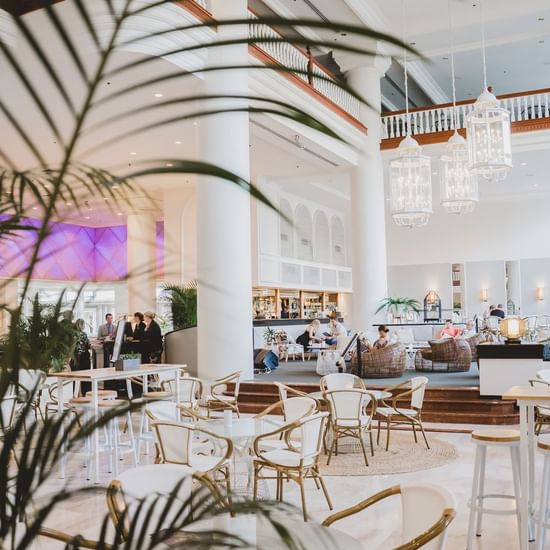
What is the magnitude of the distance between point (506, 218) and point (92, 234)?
44.7 feet

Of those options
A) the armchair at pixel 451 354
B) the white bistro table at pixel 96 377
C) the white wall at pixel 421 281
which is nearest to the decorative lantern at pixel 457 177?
the armchair at pixel 451 354

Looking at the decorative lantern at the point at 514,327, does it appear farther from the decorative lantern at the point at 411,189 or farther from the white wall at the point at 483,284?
the white wall at the point at 483,284

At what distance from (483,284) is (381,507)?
1708cm

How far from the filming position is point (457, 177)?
11.1 metres

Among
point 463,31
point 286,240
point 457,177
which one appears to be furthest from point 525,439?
point 463,31

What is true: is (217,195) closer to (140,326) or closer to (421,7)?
(140,326)

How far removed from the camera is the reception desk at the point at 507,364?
8.33 m

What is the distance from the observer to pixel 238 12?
32.0 feet

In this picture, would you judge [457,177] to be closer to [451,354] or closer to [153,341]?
[451,354]

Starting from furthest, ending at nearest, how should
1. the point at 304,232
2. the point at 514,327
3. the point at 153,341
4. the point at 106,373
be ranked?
the point at 304,232 < the point at 153,341 < the point at 514,327 < the point at 106,373

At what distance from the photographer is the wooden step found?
27.4 ft

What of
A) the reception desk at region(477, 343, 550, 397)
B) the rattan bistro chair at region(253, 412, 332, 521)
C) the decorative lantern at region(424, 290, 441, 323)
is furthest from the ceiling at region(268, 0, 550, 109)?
the rattan bistro chair at region(253, 412, 332, 521)

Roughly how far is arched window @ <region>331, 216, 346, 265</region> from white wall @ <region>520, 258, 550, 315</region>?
566 centimetres

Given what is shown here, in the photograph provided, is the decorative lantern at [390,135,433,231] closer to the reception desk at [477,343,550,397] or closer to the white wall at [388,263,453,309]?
the reception desk at [477,343,550,397]
